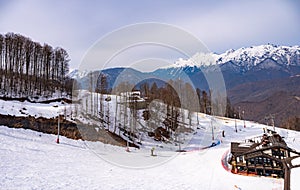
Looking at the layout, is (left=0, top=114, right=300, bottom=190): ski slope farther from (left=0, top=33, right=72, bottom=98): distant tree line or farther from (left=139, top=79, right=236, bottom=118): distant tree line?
(left=0, top=33, right=72, bottom=98): distant tree line

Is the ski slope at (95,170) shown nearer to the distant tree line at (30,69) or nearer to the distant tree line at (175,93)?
the distant tree line at (175,93)

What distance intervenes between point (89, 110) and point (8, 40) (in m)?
18.7

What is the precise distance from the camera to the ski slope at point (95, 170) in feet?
39.4

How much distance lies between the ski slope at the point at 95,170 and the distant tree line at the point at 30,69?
19.4 metres

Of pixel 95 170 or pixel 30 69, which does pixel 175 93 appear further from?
pixel 30 69

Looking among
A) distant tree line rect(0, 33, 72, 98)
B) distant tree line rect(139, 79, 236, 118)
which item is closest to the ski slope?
distant tree line rect(139, 79, 236, 118)

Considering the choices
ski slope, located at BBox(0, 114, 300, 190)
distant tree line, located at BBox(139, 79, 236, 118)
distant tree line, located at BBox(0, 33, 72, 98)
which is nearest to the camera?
ski slope, located at BBox(0, 114, 300, 190)

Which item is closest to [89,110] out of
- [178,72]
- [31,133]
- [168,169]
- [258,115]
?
[31,133]

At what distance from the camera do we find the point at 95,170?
14977mm

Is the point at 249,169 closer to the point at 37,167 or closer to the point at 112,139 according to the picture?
the point at 37,167

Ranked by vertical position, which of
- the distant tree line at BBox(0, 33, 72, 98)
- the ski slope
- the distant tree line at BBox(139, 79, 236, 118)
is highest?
the distant tree line at BBox(0, 33, 72, 98)

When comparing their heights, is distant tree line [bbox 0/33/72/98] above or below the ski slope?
above

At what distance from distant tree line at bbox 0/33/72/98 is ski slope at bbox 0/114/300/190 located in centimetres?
1936

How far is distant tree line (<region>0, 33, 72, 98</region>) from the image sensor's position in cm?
3853
